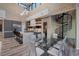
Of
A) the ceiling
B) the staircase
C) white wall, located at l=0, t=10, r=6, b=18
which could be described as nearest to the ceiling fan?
the ceiling

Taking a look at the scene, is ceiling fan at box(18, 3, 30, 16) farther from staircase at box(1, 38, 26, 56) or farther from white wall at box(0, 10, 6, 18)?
staircase at box(1, 38, 26, 56)

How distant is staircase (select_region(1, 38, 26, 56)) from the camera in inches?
43.6

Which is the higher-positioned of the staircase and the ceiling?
the ceiling

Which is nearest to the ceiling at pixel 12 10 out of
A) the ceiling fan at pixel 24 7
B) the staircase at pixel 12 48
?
the ceiling fan at pixel 24 7

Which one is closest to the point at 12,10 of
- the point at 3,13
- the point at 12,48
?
the point at 3,13

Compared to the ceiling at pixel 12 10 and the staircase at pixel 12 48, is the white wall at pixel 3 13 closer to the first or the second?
the ceiling at pixel 12 10

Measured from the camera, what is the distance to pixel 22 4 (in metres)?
1.12

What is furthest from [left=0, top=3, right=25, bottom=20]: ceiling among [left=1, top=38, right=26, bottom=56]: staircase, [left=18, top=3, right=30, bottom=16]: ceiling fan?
[left=1, top=38, right=26, bottom=56]: staircase

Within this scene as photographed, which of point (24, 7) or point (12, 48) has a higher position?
point (24, 7)

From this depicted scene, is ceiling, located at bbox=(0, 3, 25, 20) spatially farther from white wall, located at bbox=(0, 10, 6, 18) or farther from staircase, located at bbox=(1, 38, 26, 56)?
staircase, located at bbox=(1, 38, 26, 56)

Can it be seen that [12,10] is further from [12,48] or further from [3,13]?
[12,48]

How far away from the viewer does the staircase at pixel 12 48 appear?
111cm

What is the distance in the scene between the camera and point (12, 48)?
1.12m

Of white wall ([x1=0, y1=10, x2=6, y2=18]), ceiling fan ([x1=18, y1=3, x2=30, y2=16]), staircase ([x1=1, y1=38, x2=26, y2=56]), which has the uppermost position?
ceiling fan ([x1=18, y1=3, x2=30, y2=16])
